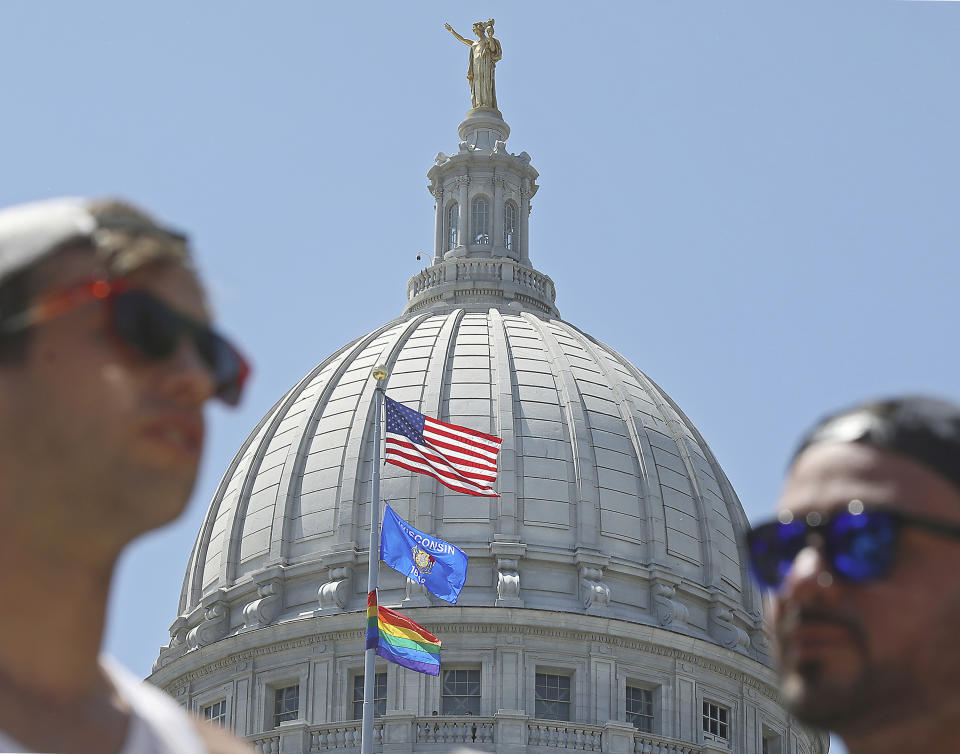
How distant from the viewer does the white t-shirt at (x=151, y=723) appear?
10.6 ft

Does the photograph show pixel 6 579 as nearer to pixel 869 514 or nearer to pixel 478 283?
pixel 869 514

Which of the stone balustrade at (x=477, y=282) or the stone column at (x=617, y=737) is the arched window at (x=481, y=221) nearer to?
the stone balustrade at (x=477, y=282)

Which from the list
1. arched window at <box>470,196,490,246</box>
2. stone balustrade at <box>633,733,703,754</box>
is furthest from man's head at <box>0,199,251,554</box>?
arched window at <box>470,196,490,246</box>

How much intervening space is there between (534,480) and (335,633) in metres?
7.43

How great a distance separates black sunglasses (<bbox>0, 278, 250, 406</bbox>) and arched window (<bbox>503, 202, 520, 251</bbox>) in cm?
6278

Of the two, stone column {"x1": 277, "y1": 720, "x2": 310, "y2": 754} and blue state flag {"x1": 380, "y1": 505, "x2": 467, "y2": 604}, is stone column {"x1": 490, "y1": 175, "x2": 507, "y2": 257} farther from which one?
blue state flag {"x1": 380, "y1": 505, "x2": 467, "y2": 604}

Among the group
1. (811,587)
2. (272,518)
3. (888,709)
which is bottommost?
(888,709)

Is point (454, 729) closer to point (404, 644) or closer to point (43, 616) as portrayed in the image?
point (404, 644)

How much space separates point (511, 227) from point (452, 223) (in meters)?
1.96

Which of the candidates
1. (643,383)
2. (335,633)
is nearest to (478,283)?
(643,383)

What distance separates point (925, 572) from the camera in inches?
140

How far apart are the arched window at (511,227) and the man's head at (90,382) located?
62.8m

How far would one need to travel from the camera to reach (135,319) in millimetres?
3160

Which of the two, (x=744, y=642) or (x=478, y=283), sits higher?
(x=478, y=283)
